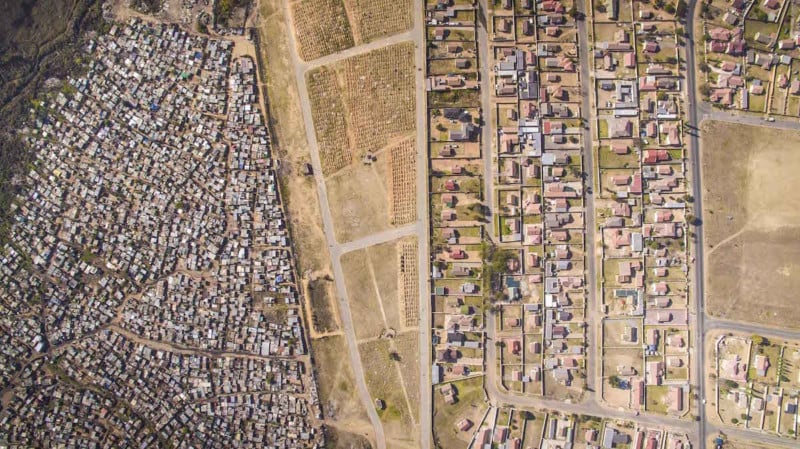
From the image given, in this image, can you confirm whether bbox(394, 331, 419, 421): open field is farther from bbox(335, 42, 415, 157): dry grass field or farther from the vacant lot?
the vacant lot

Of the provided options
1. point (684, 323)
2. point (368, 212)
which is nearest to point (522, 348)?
point (684, 323)

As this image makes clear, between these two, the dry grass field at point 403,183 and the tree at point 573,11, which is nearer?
the tree at point 573,11

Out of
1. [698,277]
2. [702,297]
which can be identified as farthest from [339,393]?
[698,277]

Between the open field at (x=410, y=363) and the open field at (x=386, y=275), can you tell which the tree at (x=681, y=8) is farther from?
the open field at (x=410, y=363)

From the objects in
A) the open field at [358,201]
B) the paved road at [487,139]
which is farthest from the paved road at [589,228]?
the open field at [358,201]

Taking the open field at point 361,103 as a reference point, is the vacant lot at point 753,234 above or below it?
below

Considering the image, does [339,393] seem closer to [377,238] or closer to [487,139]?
[377,238]
